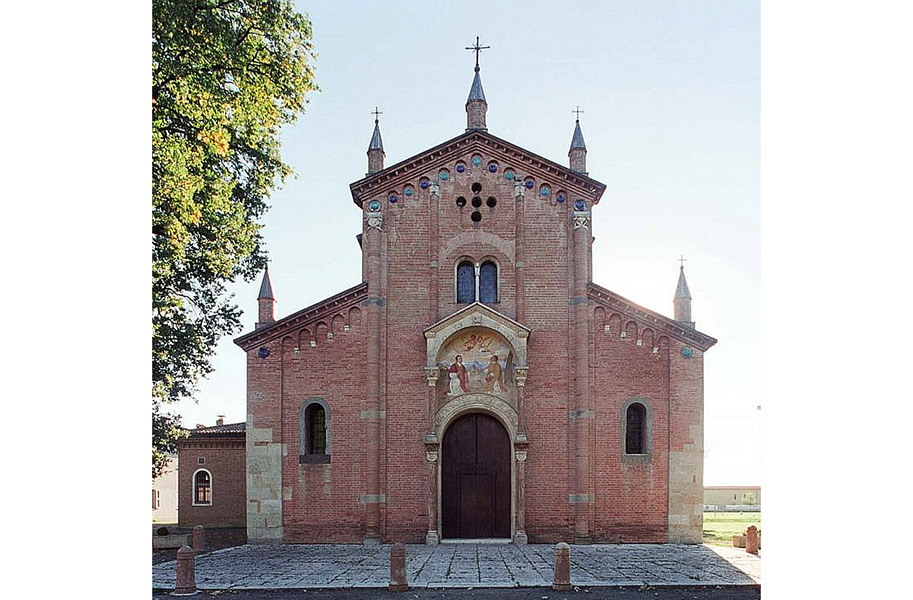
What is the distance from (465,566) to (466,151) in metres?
9.74

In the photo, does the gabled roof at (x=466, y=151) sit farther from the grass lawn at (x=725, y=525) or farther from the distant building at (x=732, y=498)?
the distant building at (x=732, y=498)

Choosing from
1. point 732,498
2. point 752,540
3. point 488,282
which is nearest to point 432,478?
point 488,282

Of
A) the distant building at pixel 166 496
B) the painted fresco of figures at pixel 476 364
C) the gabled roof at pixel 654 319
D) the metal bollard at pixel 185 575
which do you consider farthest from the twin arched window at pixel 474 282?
the distant building at pixel 166 496

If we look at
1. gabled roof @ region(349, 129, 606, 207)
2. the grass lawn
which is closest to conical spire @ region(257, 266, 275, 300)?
gabled roof @ region(349, 129, 606, 207)

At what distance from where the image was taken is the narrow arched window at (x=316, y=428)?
709 inches

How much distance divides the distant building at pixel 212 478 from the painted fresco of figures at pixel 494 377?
9974 mm

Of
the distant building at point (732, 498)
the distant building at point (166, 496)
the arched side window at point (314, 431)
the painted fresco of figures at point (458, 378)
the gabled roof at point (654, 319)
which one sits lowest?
the distant building at point (166, 496)

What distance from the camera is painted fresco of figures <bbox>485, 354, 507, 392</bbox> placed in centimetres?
1784

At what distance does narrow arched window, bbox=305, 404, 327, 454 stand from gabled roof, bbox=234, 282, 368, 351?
1.94 metres

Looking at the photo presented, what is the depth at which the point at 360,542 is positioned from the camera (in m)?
17.4

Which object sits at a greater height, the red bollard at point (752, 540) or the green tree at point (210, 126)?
the green tree at point (210, 126)

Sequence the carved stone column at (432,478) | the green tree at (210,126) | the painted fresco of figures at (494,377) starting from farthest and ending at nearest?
the painted fresco of figures at (494,377)
the carved stone column at (432,478)
the green tree at (210,126)

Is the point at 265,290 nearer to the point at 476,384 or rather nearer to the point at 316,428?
the point at 316,428
